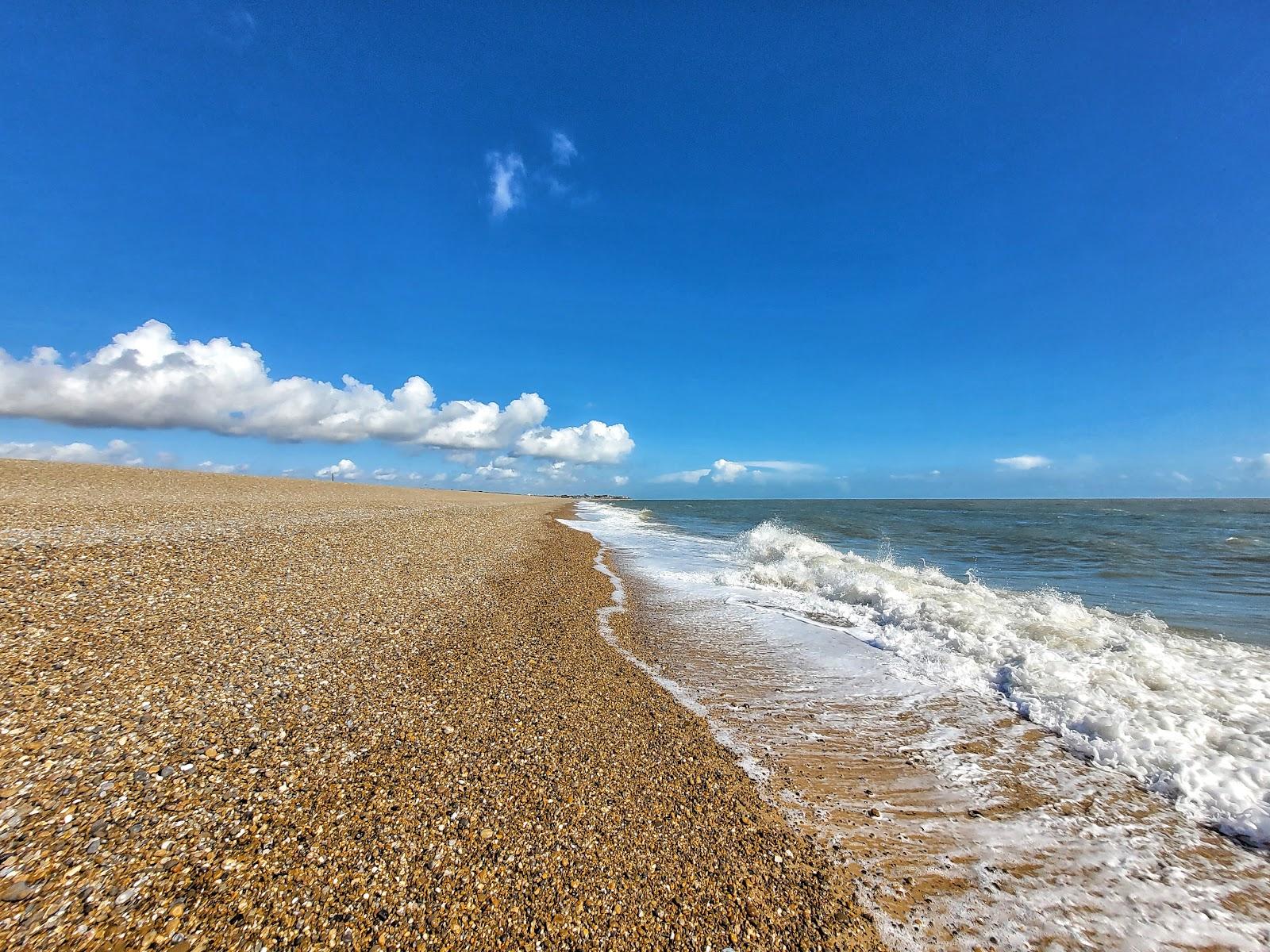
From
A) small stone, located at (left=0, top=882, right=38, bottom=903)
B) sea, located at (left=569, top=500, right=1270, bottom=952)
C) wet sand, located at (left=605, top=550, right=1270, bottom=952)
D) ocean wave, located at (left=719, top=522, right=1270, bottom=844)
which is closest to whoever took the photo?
small stone, located at (left=0, top=882, right=38, bottom=903)

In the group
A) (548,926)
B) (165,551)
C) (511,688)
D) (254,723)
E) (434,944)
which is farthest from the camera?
(165,551)

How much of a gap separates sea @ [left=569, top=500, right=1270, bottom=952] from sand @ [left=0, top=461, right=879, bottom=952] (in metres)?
0.86

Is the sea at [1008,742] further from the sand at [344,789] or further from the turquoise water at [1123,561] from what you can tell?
the sand at [344,789]

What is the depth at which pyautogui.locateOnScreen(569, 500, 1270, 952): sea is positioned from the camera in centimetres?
378

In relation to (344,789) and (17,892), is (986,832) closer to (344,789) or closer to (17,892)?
(344,789)

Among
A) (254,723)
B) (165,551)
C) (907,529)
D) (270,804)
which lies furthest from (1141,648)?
(907,529)

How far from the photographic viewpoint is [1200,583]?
15797 mm

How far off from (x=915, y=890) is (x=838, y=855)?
1.91 feet

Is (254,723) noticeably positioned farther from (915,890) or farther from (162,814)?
(915,890)

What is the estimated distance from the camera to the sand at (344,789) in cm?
306

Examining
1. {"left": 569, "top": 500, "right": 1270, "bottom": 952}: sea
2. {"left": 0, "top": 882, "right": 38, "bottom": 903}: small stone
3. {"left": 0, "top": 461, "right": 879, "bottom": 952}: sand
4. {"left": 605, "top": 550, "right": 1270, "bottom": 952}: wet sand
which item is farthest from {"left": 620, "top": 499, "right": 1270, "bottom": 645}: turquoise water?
{"left": 0, "top": 882, "right": 38, "bottom": 903}: small stone

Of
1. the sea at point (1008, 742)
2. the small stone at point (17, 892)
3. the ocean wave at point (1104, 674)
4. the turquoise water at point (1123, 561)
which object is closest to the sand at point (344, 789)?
the small stone at point (17, 892)

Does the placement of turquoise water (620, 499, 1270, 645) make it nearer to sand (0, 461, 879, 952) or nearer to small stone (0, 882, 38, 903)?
sand (0, 461, 879, 952)

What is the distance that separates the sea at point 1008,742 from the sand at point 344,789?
2.83 feet
